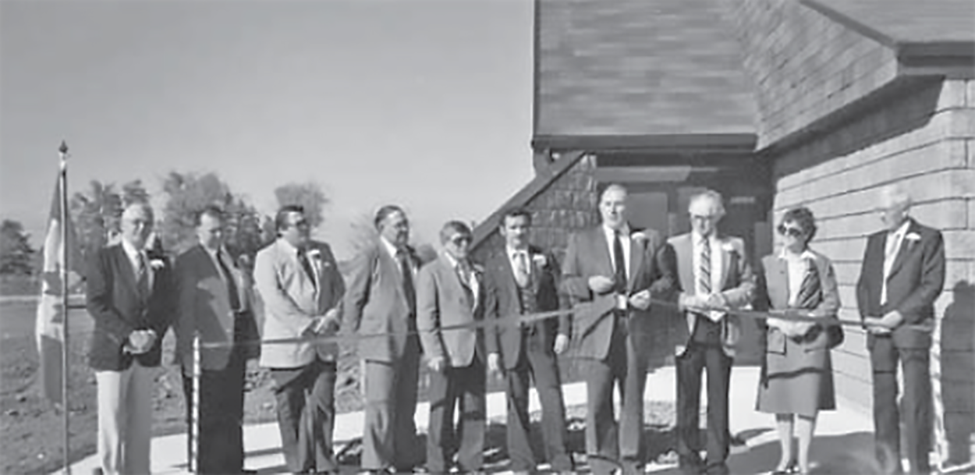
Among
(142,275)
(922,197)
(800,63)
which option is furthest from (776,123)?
(142,275)

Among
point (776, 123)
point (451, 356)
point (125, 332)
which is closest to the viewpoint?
point (125, 332)

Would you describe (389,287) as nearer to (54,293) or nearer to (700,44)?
(54,293)

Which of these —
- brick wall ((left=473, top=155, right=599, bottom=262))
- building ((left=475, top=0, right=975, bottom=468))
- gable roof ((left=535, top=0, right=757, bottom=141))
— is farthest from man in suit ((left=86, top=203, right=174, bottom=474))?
gable roof ((left=535, top=0, right=757, bottom=141))

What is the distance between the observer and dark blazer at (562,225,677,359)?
5703mm

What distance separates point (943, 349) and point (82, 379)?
9.49 m

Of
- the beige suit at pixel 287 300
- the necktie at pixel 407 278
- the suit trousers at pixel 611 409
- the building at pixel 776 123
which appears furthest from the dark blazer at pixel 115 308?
the building at pixel 776 123

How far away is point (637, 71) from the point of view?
11805mm

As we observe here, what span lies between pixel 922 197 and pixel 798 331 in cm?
169

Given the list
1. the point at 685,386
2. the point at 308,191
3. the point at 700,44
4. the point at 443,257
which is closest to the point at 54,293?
the point at 443,257

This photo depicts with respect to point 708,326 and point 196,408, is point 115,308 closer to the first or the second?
point 196,408

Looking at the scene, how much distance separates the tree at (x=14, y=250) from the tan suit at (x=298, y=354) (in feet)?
19.7

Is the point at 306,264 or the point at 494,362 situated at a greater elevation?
the point at 306,264

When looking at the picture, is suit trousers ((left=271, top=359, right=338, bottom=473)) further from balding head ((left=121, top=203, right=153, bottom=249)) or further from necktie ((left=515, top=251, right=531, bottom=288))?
necktie ((left=515, top=251, right=531, bottom=288))

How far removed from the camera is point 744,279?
5.77 m
